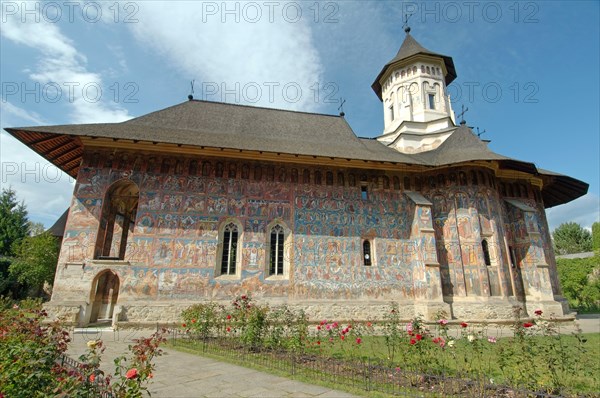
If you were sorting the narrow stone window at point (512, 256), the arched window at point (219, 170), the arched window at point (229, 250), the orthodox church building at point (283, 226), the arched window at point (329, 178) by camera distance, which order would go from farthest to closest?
the narrow stone window at point (512, 256)
the arched window at point (329, 178)
the arched window at point (219, 170)
the arched window at point (229, 250)
the orthodox church building at point (283, 226)

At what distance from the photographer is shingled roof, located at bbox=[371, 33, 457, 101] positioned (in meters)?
21.6

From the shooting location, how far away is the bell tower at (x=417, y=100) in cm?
2025

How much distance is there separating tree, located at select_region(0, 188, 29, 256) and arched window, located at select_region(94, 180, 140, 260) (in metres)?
19.4

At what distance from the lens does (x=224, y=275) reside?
13.1 m

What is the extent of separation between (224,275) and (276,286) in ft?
7.04

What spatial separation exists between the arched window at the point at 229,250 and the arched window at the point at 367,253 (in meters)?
5.64

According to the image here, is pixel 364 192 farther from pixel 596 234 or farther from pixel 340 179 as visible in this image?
pixel 596 234

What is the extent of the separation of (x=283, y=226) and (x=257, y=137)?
489 centimetres

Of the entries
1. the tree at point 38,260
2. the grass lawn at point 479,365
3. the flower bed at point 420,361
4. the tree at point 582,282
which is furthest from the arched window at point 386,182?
the tree at point 38,260

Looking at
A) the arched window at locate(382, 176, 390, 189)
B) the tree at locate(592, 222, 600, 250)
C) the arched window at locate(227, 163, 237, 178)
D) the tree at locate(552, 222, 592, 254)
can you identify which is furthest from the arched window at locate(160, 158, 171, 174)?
the tree at locate(552, 222, 592, 254)

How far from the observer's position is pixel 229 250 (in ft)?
44.3

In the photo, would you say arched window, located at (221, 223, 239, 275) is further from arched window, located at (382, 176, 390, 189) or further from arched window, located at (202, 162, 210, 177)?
arched window, located at (382, 176, 390, 189)

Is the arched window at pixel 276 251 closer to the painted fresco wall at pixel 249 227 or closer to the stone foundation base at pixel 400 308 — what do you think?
the painted fresco wall at pixel 249 227

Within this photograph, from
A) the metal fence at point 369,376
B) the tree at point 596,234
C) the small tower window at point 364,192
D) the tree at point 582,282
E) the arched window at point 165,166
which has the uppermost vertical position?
the tree at point 596,234
